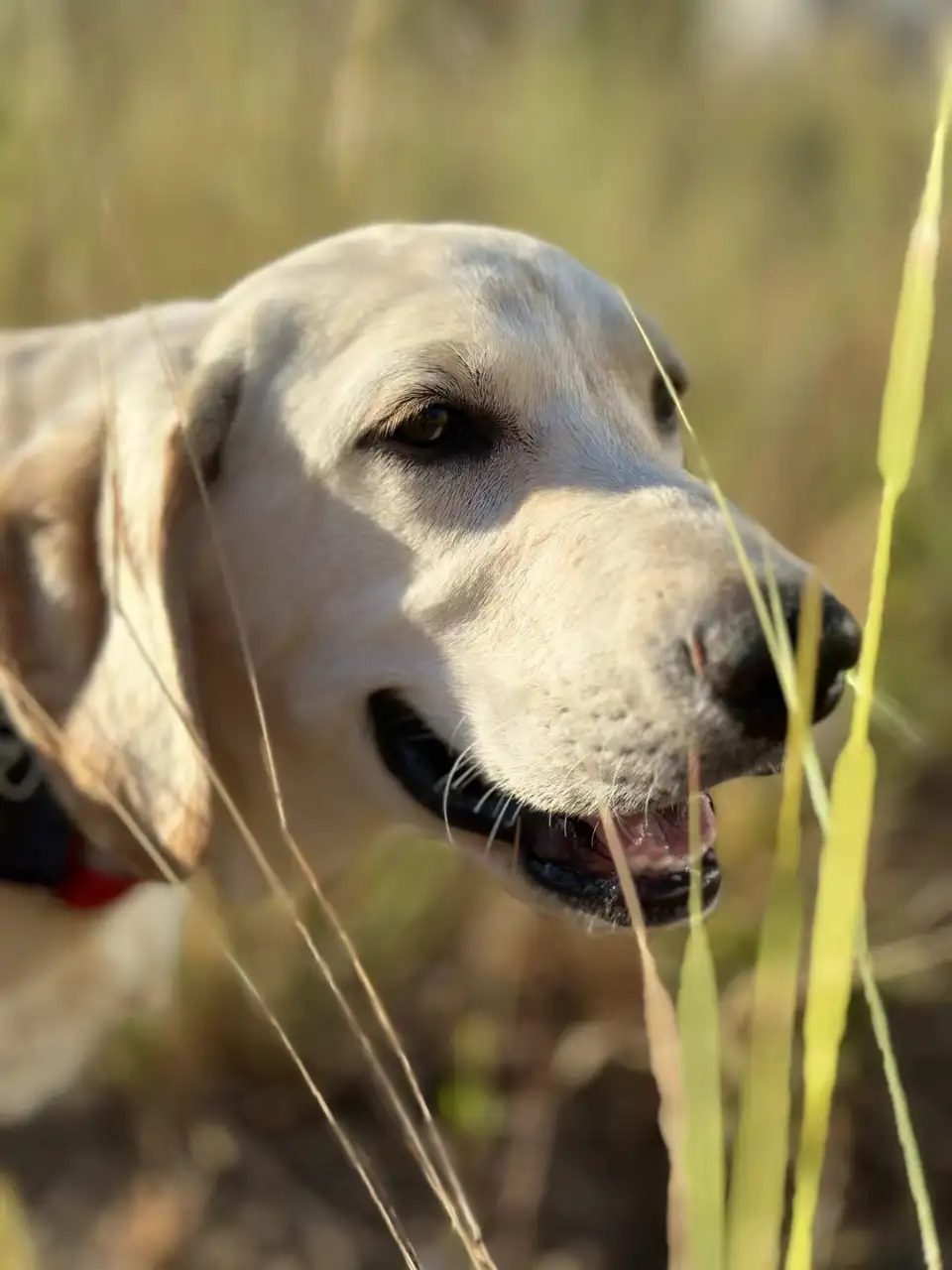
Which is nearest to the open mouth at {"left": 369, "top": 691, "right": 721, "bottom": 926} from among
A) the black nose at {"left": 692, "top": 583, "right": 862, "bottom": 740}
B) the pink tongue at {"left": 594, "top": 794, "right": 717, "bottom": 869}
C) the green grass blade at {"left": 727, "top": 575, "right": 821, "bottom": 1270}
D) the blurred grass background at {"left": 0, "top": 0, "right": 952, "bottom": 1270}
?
the pink tongue at {"left": 594, "top": 794, "right": 717, "bottom": 869}

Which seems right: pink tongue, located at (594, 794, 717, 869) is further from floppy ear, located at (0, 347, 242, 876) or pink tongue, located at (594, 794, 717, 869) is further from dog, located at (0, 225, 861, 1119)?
floppy ear, located at (0, 347, 242, 876)

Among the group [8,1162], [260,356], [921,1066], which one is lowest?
[8,1162]

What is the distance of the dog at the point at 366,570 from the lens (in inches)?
45.4

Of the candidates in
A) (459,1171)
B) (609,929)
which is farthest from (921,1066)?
(609,929)

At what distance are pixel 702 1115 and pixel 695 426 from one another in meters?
2.21

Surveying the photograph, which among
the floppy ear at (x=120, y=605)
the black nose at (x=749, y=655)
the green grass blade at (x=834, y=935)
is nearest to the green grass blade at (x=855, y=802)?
the green grass blade at (x=834, y=935)

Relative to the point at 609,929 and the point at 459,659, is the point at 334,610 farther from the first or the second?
the point at 609,929

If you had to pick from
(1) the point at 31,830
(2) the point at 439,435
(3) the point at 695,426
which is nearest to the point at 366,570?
(2) the point at 439,435

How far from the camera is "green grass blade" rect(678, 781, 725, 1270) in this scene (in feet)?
2.23

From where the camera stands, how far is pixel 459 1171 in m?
1.81

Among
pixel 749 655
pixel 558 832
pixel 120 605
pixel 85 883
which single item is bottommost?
pixel 85 883

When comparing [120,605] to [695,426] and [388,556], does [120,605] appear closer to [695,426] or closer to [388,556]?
[388,556]

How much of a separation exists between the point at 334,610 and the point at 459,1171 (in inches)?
39.5

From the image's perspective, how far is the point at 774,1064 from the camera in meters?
0.69
